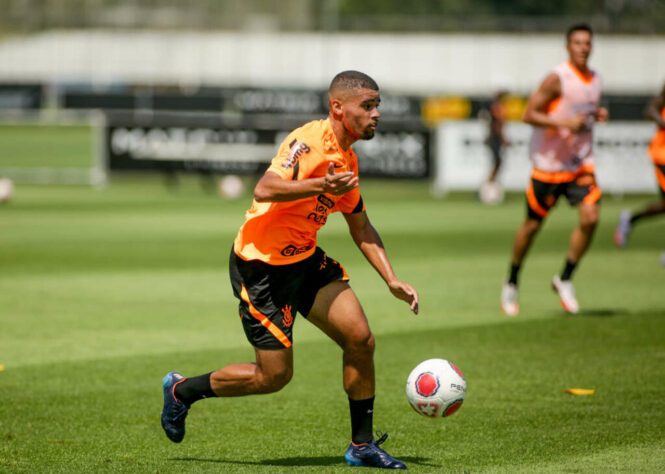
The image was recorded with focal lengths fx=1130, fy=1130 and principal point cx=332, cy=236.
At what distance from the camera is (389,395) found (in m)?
7.77

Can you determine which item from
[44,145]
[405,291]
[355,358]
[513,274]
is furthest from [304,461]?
[44,145]

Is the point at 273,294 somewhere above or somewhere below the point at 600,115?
below

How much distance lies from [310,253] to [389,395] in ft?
6.74

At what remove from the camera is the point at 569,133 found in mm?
10977

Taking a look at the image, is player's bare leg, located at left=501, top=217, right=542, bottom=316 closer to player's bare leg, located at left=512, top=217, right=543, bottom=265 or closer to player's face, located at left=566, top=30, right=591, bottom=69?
player's bare leg, located at left=512, top=217, right=543, bottom=265

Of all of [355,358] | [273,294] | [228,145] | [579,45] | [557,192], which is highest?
[579,45]

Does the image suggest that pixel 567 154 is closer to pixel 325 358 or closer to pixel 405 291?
pixel 325 358

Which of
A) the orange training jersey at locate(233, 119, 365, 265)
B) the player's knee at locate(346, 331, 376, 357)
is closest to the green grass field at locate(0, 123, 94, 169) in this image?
the orange training jersey at locate(233, 119, 365, 265)

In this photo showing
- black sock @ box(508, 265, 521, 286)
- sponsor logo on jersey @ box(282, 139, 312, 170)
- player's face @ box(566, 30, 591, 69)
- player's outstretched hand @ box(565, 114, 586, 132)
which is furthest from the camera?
black sock @ box(508, 265, 521, 286)

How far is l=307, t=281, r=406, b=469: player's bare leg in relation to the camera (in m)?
5.89

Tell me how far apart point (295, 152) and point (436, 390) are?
1.51 m

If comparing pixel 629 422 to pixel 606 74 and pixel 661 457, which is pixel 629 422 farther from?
pixel 606 74

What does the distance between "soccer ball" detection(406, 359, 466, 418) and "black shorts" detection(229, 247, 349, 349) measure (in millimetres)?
721

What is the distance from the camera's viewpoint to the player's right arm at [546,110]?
419 inches
